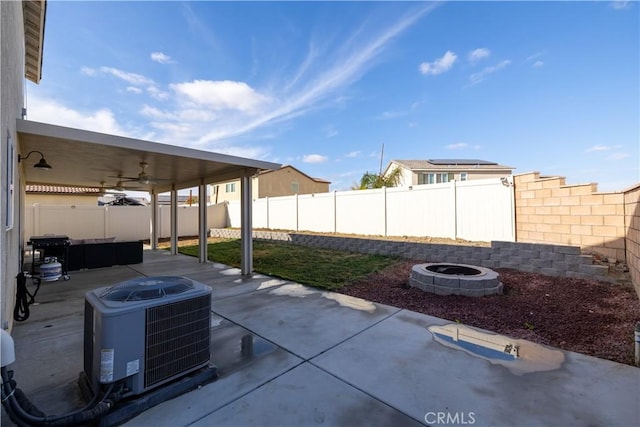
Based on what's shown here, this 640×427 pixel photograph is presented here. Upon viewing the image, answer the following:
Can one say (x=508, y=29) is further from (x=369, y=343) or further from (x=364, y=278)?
(x=369, y=343)

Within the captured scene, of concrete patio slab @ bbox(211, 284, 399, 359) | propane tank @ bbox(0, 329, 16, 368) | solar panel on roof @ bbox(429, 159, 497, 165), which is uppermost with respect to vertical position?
solar panel on roof @ bbox(429, 159, 497, 165)

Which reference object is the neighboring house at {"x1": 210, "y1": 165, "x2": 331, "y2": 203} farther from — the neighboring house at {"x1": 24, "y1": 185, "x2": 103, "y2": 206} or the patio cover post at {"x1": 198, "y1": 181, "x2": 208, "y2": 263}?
the patio cover post at {"x1": 198, "y1": 181, "x2": 208, "y2": 263}

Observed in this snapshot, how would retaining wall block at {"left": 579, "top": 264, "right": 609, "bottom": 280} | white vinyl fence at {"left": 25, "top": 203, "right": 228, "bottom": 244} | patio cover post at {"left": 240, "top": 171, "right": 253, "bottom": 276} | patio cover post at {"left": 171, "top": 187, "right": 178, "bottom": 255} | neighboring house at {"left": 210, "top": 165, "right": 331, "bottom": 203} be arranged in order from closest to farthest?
retaining wall block at {"left": 579, "top": 264, "right": 609, "bottom": 280}
patio cover post at {"left": 240, "top": 171, "right": 253, "bottom": 276}
patio cover post at {"left": 171, "top": 187, "right": 178, "bottom": 255}
white vinyl fence at {"left": 25, "top": 203, "right": 228, "bottom": 244}
neighboring house at {"left": 210, "top": 165, "right": 331, "bottom": 203}

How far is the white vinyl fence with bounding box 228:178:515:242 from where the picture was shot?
25.5 ft

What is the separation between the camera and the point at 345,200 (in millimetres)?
12008

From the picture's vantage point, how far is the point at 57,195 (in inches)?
656

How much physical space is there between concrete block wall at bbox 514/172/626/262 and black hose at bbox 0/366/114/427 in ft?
27.2

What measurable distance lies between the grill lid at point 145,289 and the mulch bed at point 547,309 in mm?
3524

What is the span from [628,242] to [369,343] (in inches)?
220

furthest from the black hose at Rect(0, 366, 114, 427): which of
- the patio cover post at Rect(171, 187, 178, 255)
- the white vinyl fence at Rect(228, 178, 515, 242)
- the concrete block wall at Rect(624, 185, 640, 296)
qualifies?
the patio cover post at Rect(171, 187, 178, 255)

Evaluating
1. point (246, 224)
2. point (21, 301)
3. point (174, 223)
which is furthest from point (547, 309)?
point (174, 223)

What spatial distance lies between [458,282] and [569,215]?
11.8ft

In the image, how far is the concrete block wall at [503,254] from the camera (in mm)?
5620

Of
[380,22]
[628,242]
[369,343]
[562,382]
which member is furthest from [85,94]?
[628,242]
